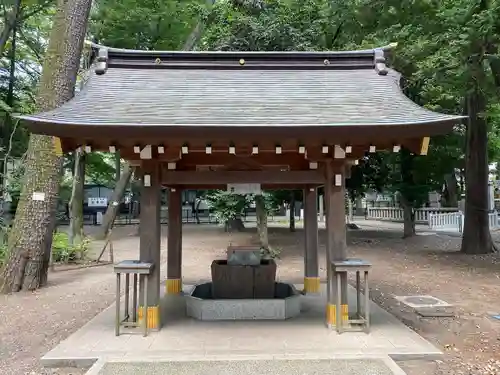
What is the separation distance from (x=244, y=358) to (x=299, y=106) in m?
3.25

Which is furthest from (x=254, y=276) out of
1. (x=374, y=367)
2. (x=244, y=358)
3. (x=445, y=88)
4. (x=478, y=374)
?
(x=445, y=88)

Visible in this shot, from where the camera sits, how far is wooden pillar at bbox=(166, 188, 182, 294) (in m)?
7.73

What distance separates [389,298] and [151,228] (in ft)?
16.0

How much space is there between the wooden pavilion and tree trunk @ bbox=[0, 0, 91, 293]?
2887 millimetres

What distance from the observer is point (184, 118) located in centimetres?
512

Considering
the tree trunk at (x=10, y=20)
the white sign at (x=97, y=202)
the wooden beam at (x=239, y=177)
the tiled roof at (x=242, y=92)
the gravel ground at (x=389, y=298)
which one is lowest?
the gravel ground at (x=389, y=298)

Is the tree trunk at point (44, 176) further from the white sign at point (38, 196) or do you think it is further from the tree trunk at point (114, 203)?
the tree trunk at point (114, 203)

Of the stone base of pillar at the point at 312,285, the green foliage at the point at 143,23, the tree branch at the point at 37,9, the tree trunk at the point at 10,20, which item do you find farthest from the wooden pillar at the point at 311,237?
the tree branch at the point at 37,9

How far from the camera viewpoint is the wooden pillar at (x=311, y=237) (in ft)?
25.4

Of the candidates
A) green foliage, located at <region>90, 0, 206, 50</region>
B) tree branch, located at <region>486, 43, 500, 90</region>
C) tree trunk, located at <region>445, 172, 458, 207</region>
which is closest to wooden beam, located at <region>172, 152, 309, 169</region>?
tree branch, located at <region>486, 43, 500, 90</region>

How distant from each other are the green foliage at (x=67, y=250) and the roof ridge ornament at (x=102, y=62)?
7.08 metres

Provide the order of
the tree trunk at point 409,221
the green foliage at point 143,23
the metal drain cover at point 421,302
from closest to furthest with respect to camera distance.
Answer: the metal drain cover at point 421,302 → the green foliage at point 143,23 → the tree trunk at point 409,221

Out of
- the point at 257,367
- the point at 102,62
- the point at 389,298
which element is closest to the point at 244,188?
the point at 257,367

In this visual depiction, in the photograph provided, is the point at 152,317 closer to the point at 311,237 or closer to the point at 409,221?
the point at 311,237
